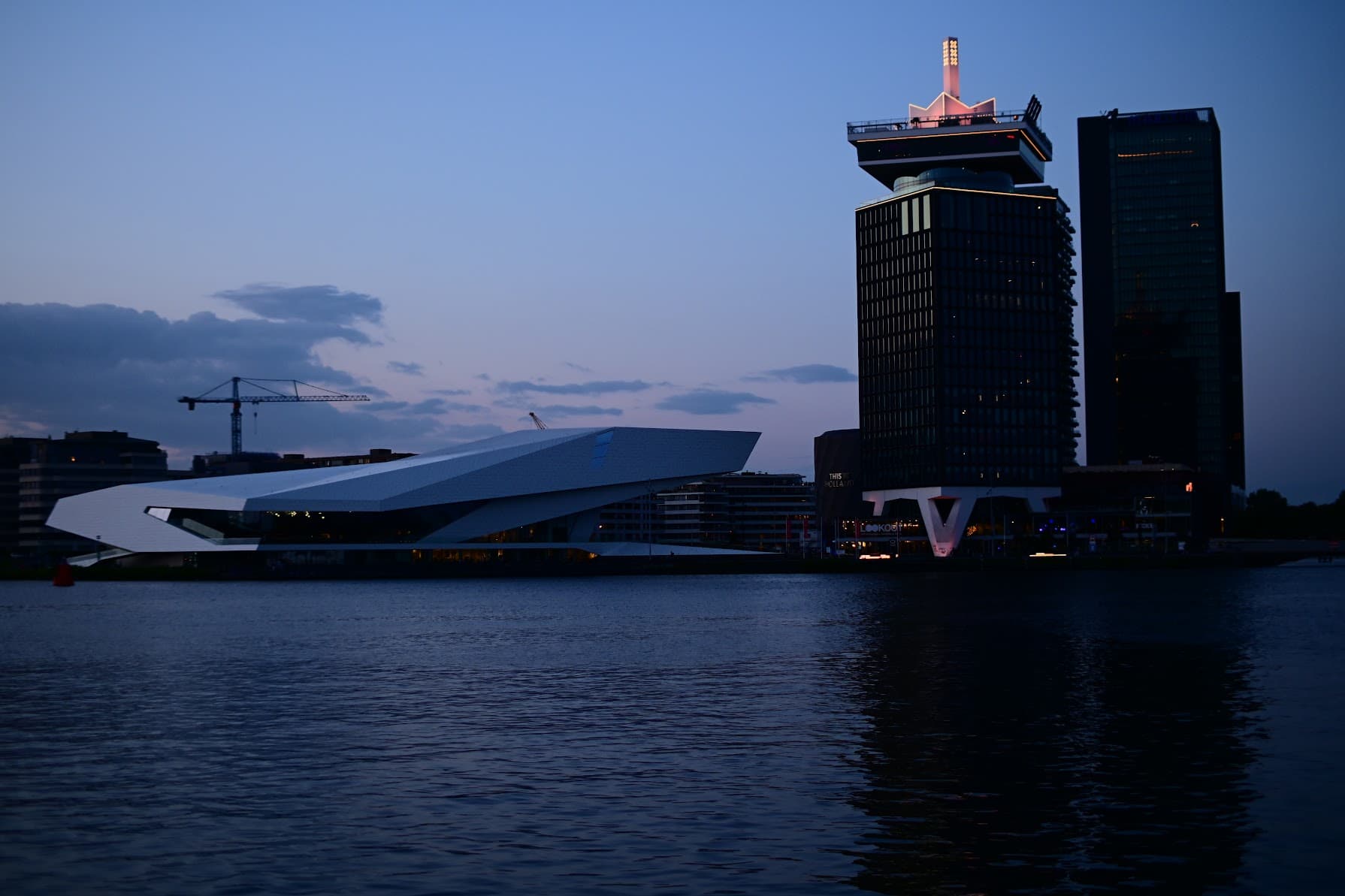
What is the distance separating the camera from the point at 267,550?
120 meters

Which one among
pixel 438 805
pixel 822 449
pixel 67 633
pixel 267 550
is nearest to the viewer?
pixel 438 805

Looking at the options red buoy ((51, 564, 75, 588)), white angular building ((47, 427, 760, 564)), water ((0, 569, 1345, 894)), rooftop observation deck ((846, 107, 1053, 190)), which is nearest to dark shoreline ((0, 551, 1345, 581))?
white angular building ((47, 427, 760, 564))

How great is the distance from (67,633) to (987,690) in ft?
118

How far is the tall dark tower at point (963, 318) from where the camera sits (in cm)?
15312

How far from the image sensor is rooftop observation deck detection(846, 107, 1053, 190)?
157 meters

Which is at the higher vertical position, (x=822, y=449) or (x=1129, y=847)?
(x=822, y=449)

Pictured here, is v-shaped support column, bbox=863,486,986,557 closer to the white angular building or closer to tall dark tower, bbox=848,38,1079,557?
tall dark tower, bbox=848,38,1079,557

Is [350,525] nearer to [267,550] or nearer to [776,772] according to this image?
[267,550]

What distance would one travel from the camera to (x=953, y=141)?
158 metres

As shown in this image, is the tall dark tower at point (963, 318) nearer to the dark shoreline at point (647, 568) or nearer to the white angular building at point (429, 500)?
the dark shoreline at point (647, 568)

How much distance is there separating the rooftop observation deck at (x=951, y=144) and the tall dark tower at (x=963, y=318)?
166mm

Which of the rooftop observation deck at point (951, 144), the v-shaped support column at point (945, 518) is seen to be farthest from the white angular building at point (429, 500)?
the rooftop observation deck at point (951, 144)

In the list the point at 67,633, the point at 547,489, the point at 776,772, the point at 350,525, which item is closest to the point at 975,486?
the point at 547,489

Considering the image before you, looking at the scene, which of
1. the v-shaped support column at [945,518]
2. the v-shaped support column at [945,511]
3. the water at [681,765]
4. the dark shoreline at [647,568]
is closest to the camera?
the water at [681,765]
